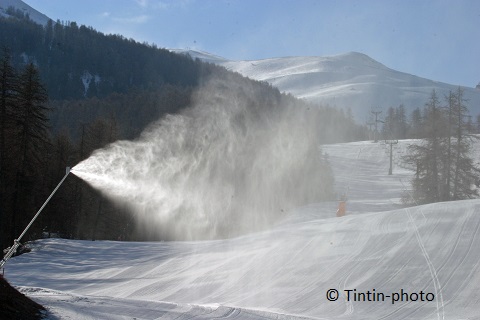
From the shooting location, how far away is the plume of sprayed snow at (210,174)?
29.8 m

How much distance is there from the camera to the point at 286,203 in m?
42.2

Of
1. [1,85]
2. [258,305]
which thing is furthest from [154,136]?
[258,305]

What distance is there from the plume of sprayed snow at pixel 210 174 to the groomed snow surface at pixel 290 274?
23.4 ft

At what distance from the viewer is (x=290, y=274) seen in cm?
1281

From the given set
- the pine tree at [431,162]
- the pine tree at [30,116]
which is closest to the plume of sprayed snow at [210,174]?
the pine tree at [30,116]

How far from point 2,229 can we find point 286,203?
23459 mm

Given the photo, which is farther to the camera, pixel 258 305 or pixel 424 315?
pixel 258 305

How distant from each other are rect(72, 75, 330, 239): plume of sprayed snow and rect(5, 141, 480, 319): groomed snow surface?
714 centimetres

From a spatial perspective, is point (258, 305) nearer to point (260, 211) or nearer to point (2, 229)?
point (2, 229)

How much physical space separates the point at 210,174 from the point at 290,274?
75.5 feet

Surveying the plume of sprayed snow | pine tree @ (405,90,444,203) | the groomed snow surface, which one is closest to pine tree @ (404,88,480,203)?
pine tree @ (405,90,444,203)

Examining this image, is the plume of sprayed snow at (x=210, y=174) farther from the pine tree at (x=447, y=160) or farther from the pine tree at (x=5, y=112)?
the pine tree at (x=447, y=160)

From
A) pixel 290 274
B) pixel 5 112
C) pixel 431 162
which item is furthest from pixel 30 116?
pixel 431 162

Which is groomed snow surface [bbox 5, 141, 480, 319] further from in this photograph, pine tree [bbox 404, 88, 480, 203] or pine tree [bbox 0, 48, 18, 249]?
pine tree [bbox 404, 88, 480, 203]
